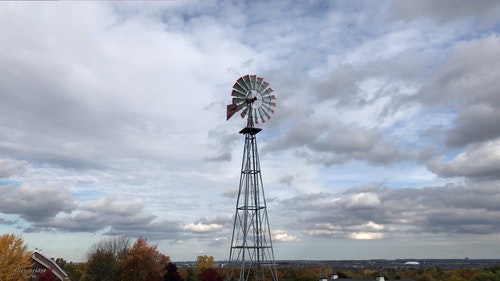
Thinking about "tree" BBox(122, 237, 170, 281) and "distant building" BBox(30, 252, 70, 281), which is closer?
"tree" BBox(122, 237, 170, 281)

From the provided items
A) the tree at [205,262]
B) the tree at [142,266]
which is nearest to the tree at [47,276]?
the tree at [142,266]

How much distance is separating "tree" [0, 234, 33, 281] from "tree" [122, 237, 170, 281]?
615 inches

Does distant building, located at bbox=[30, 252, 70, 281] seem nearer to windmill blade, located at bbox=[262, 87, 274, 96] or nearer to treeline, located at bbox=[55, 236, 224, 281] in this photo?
treeline, located at bbox=[55, 236, 224, 281]

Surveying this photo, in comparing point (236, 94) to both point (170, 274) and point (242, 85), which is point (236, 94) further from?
point (170, 274)

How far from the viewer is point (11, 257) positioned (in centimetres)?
5259

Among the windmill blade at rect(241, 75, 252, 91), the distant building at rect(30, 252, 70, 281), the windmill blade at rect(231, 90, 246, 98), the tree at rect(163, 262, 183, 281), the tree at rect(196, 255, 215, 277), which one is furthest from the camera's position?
the tree at rect(196, 255, 215, 277)

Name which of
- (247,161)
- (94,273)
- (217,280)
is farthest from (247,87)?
(217,280)

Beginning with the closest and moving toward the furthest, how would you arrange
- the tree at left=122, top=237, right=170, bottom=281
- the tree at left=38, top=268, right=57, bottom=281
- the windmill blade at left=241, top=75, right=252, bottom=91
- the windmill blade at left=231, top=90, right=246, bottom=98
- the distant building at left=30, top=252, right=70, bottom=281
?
1. the windmill blade at left=241, top=75, right=252, bottom=91
2. the windmill blade at left=231, top=90, right=246, bottom=98
3. the tree at left=122, top=237, right=170, bottom=281
4. the tree at left=38, top=268, right=57, bottom=281
5. the distant building at left=30, top=252, right=70, bottom=281

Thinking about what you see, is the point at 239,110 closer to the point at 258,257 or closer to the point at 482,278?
the point at 258,257

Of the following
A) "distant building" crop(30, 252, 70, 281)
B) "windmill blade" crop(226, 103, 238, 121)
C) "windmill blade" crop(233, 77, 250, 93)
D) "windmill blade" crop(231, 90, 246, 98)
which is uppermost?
"windmill blade" crop(233, 77, 250, 93)

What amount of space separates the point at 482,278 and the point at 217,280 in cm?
7776

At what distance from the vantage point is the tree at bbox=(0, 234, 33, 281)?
51.6 m

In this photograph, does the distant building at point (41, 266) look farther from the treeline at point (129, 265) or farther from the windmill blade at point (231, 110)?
the windmill blade at point (231, 110)

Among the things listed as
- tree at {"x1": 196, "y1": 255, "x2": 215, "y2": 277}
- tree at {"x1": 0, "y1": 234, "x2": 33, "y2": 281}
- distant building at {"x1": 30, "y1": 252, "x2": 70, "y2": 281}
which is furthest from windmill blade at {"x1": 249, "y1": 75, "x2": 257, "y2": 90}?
tree at {"x1": 196, "y1": 255, "x2": 215, "y2": 277}
